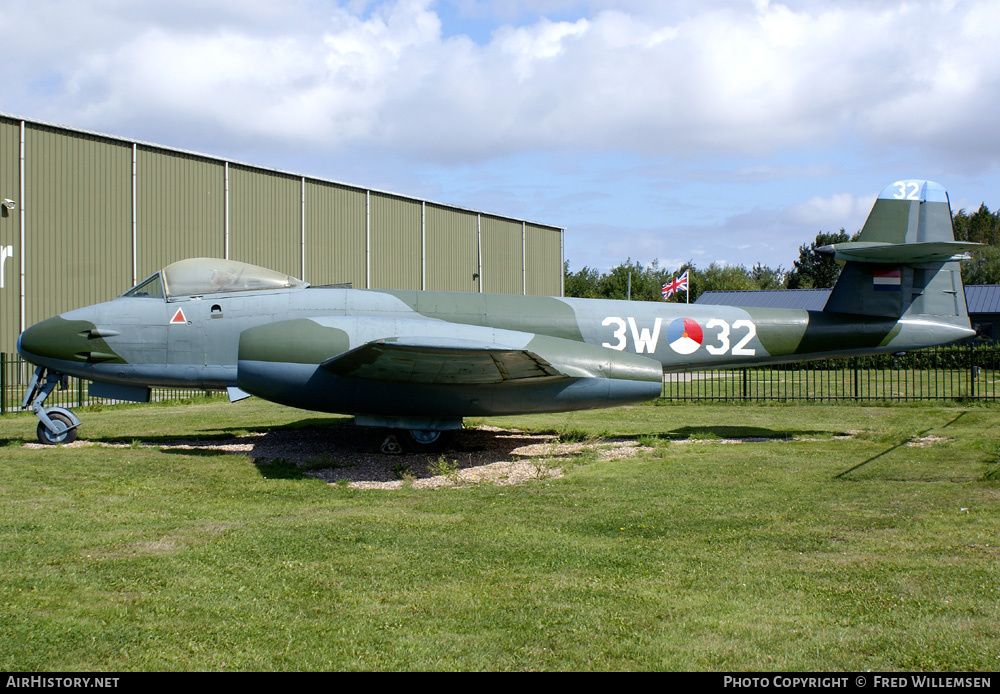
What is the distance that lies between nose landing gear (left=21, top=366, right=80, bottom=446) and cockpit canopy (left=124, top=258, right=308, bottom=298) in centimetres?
180

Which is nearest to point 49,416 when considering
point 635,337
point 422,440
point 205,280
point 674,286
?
point 205,280

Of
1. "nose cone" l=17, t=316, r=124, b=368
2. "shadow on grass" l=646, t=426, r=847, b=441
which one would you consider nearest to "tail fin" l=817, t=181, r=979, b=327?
"shadow on grass" l=646, t=426, r=847, b=441

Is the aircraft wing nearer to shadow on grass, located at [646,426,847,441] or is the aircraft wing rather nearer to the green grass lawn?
the green grass lawn

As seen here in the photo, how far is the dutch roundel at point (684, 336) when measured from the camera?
11359 millimetres

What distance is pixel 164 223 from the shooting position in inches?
1037

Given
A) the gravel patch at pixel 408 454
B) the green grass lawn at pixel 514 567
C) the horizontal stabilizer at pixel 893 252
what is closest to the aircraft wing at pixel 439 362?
the gravel patch at pixel 408 454

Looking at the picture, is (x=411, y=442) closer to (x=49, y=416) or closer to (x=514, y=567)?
(x=49, y=416)

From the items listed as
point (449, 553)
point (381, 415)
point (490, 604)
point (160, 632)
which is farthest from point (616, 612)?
point (381, 415)

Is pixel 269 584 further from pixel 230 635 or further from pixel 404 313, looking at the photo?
pixel 404 313

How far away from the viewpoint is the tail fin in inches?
450

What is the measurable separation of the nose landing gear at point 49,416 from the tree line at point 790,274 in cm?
6037

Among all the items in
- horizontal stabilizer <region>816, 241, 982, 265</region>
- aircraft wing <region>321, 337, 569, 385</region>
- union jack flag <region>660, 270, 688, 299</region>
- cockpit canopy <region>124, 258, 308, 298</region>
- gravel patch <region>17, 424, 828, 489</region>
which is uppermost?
union jack flag <region>660, 270, 688, 299</region>

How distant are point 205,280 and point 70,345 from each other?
2.09m

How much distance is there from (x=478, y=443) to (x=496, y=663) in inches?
310
